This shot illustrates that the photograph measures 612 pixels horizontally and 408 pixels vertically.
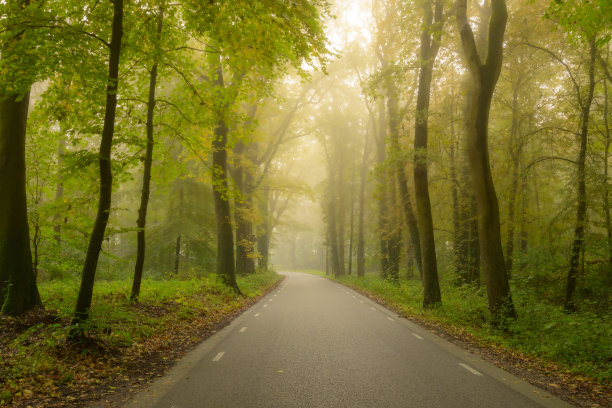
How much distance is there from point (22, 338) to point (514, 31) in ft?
54.9

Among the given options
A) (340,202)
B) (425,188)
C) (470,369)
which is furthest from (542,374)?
(340,202)

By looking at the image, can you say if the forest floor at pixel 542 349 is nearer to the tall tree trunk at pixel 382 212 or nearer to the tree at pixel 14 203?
the tree at pixel 14 203

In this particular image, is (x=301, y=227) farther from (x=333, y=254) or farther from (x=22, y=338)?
(x=22, y=338)

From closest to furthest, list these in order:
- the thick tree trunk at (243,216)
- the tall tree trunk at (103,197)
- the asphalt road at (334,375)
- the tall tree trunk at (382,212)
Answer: the asphalt road at (334,375)
the tall tree trunk at (103,197)
the thick tree trunk at (243,216)
the tall tree trunk at (382,212)

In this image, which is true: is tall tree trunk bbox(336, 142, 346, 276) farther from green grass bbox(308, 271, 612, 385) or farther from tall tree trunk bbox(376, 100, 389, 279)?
green grass bbox(308, 271, 612, 385)

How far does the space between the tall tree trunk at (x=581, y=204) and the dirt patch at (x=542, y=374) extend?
15.8 feet

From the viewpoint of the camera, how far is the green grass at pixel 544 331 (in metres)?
6.55

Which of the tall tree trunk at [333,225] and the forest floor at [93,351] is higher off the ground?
the tall tree trunk at [333,225]

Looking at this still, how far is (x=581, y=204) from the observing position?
11281mm

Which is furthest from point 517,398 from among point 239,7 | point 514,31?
point 514,31

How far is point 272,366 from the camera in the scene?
623 cm

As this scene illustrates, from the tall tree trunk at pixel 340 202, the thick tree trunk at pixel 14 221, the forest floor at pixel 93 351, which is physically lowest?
the forest floor at pixel 93 351

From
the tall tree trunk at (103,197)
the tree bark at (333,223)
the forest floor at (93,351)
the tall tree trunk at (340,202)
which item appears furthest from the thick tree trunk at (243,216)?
the tall tree trunk at (103,197)

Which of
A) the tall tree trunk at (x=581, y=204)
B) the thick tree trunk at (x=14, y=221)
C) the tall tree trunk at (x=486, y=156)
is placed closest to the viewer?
the thick tree trunk at (x=14, y=221)
